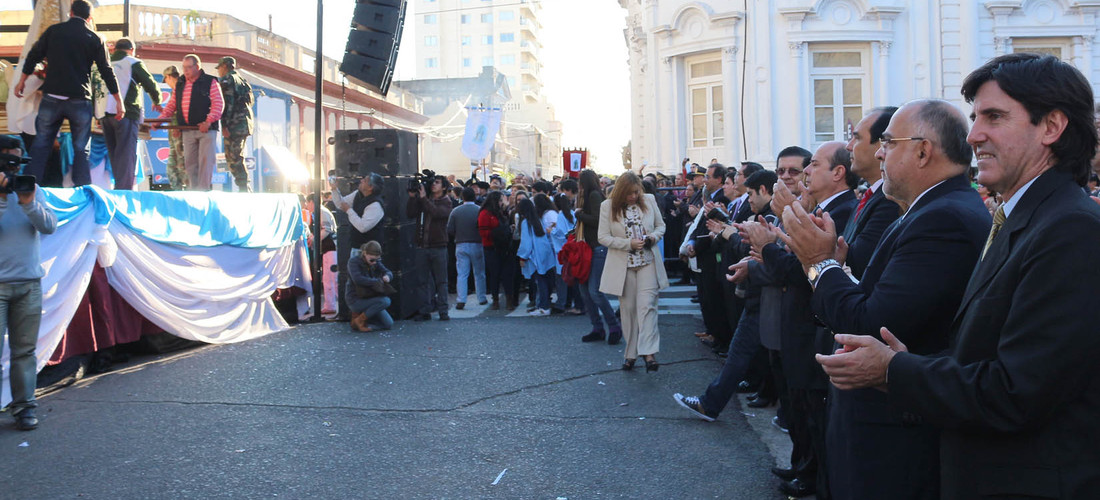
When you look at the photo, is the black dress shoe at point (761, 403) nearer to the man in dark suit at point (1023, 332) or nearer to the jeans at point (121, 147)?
the man in dark suit at point (1023, 332)

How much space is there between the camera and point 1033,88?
2.23m

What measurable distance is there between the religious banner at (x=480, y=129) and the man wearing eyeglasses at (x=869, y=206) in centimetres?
2624

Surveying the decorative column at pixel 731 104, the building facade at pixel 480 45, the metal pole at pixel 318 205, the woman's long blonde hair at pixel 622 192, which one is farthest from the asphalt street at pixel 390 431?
the building facade at pixel 480 45

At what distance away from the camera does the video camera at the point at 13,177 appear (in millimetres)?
6230

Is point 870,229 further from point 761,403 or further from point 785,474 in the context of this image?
point 761,403

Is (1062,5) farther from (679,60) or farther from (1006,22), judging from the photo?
(679,60)

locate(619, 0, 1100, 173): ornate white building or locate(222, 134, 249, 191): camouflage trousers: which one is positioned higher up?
locate(619, 0, 1100, 173): ornate white building

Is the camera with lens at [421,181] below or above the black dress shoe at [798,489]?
above

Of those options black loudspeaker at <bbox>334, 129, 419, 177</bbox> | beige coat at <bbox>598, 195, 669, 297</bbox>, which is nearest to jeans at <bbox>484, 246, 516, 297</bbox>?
black loudspeaker at <bbox>334, 129, 419, 177</bbox>

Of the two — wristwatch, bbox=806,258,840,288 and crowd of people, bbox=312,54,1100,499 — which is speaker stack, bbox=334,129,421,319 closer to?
crowd of people, bbox=312,54,1100,499

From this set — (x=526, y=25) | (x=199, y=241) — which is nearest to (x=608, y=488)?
(x=199, y=241)

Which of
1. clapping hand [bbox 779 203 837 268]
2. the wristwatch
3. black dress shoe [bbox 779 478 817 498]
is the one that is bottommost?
black dress shoe [bbox 779 478 817 498]

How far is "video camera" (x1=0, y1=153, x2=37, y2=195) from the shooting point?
623cm

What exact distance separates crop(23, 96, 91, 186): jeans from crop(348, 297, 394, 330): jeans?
365 cm
